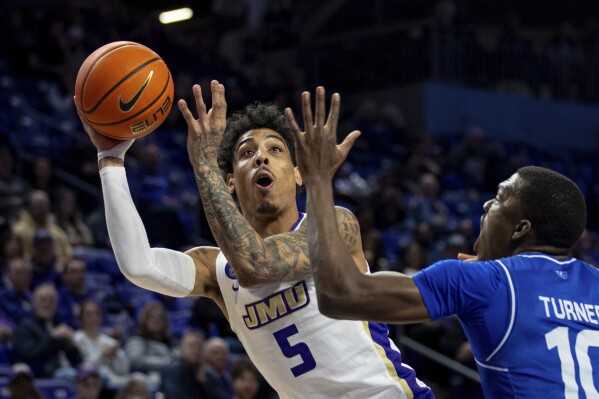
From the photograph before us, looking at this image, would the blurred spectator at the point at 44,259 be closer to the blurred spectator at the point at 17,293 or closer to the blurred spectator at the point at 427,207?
the blurred spectator at the point at 17,293

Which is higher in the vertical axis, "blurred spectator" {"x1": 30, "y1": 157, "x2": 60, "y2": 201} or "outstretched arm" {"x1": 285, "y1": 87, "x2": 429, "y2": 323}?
"outstretched arm" {"x1": 285, "y1": 87, "x2": 429, "y2": 323}

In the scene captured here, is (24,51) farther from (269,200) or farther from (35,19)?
(269,200)

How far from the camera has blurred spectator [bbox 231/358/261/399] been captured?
7.96m

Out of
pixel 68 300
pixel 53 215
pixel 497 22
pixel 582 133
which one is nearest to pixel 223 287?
pixel 68 300

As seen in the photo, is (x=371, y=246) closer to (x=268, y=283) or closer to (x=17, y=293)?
(x=17, y=293)

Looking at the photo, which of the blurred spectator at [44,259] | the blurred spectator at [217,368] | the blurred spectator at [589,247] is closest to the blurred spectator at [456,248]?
the blurred spectator at [589,247]

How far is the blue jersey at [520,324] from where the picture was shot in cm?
302

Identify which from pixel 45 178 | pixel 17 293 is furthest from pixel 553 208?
pixel 45 178

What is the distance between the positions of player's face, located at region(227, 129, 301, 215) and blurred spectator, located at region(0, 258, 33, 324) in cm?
415

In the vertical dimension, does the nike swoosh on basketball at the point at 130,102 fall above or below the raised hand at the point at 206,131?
above

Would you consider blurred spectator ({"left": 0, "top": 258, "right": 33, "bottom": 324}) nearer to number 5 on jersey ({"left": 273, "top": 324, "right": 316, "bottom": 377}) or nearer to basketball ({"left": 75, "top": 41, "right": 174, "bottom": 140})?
basketball ({"left": 75, "top": 41, "right": 174, "bottom": 140})

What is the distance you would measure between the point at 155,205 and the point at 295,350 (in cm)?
617

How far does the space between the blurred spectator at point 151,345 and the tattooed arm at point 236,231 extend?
4.25 metres

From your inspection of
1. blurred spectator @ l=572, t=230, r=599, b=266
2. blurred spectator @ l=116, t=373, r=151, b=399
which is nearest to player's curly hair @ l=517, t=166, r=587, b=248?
blurred spectator @ l=116, t=373, r=151, b=399
